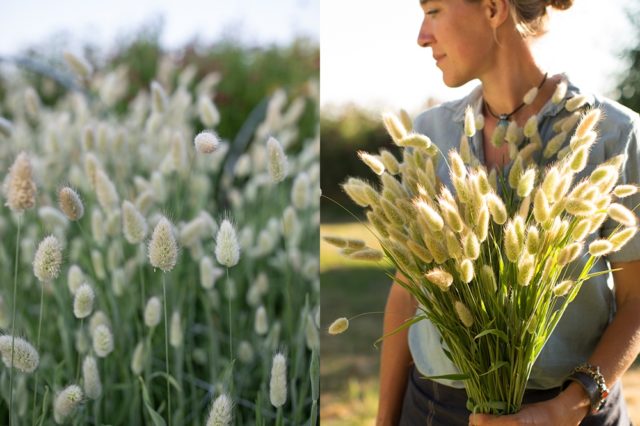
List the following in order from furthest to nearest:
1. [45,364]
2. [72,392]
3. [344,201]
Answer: [344,201] < [45,364] < [72,392]

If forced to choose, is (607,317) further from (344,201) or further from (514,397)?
(344,201)

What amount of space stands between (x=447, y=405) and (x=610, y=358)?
29 cm

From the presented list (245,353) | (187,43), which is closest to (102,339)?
(245,353)

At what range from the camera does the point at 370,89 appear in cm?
459

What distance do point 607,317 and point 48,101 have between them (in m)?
4.57

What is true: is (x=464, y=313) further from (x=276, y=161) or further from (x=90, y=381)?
(x=90, y=381)

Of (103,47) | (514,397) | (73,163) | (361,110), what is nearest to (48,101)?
(103,47)

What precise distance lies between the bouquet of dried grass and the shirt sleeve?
167mm

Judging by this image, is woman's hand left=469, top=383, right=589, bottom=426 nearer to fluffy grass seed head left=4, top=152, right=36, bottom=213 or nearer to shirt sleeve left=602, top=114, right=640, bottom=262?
shirt sleeve left=602, top=114, right=640, bottom=262

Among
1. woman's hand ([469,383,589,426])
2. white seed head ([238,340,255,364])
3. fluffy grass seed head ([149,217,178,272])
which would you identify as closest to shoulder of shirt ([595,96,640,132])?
woman's hand ([469,383,589,426])

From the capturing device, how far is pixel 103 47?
511cm

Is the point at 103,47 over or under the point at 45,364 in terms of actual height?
over

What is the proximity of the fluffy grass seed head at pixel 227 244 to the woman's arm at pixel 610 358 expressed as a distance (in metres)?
0.38

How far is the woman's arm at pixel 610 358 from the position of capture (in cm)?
100
